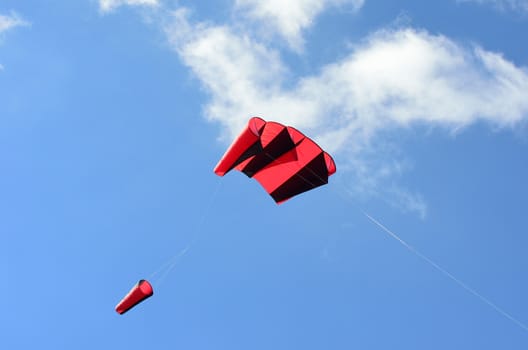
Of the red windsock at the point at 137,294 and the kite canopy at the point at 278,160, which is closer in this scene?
the red windsock at the point at 137,294

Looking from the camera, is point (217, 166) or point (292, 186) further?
point (292, 186)

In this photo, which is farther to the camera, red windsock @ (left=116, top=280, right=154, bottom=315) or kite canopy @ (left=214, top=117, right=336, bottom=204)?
kite canopy @ (left=214, top=117, right=336, bottom=204)

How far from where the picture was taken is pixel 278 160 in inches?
715

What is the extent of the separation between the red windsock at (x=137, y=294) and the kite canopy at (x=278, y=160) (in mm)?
3825

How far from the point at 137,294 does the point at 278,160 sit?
6404 millimetres

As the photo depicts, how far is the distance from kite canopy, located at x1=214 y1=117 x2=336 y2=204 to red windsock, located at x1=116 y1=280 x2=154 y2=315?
383cm

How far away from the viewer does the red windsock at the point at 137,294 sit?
15078 millimetres

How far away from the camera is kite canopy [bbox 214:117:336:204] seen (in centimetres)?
1550

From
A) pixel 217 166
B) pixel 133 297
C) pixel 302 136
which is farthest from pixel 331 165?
pixel 133 297

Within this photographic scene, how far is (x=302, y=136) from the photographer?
16750 mm

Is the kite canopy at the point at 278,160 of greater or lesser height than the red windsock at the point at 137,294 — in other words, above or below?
above

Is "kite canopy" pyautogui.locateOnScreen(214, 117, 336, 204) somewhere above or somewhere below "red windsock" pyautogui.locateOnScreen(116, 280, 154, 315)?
above

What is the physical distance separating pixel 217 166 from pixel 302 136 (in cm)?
294

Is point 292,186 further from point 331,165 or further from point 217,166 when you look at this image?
point 217,166
